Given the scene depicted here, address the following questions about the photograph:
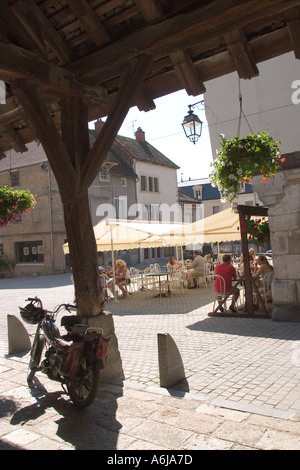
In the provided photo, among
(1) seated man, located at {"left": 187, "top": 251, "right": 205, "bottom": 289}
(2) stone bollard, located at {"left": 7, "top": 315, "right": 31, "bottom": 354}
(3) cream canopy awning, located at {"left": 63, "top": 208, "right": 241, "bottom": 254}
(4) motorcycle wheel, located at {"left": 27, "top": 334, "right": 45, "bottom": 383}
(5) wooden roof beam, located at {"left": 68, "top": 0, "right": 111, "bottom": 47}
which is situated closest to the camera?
(5) wooden roof beam, located at {"left": 68, "top": 0, "right": 111, "bottom": 47}

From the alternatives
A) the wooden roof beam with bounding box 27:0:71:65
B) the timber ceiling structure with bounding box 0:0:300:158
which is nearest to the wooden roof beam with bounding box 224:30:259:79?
the timber ceiling structure with bounding box 0:0:300:158

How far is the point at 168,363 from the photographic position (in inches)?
180

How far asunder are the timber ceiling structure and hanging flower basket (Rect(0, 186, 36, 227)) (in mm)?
1750

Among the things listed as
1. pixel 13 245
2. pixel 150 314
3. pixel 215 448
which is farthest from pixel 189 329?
pixel 13 245

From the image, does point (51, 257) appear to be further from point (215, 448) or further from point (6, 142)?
point (215, 448)

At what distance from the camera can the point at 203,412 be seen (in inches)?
A: 149

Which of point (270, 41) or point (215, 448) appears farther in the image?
point (270, 41)

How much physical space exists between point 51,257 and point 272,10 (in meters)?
24.0

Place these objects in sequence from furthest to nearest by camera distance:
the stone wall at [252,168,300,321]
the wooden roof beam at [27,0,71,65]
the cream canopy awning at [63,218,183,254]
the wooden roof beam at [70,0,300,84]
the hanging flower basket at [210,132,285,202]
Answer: the cream canopy awning at [63,218,183,254]
the stone wall at [252,168,300,321]
the hanging flower basket at [210,132,285,202]
the wooden roof beam at [27,0,71,65]
the wooden roof beam at [70,0,300,84]

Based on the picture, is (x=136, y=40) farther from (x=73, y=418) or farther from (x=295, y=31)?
(x=73, y=418)

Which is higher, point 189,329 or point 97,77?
point 97,77

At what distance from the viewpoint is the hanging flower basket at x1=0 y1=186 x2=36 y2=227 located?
610 centimetres

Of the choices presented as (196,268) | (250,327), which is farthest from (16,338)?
(196,268)

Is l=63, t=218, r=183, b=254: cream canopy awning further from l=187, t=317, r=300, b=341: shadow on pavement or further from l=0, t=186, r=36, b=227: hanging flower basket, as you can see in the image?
l=0, t=186, r=36, b=227: hanging flower basket
